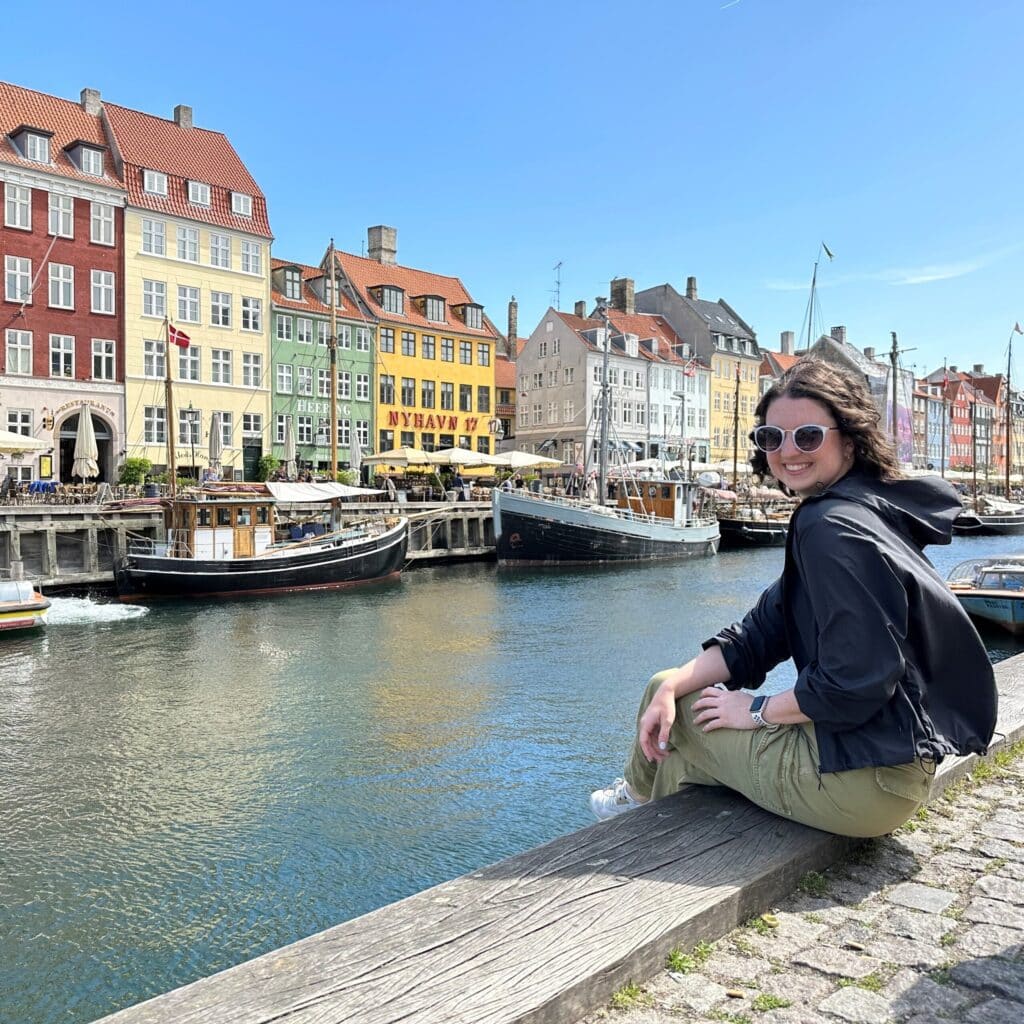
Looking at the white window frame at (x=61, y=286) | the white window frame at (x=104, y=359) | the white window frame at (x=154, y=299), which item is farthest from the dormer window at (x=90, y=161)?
the white window frame at (x=104, y=359)

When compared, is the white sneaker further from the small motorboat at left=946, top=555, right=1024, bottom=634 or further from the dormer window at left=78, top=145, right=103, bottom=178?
the dormer window at left=78, top=145, right=103, bottom=178

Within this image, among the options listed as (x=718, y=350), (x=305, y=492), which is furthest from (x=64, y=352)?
(x=718, y=350)

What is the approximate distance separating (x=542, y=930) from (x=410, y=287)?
5690 centimetres

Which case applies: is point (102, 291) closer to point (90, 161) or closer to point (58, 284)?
point (58, 284)

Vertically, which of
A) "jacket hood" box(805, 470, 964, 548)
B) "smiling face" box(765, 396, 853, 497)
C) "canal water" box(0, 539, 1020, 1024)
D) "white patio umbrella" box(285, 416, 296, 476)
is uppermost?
"white patio umbrella" box(285, 416, 296, 476)

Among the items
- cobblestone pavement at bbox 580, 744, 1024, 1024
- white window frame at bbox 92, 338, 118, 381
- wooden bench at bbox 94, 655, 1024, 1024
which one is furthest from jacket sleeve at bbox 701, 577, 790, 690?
white window frame at bbox 92, 338, 118, 381

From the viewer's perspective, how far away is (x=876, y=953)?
2902 millimetres

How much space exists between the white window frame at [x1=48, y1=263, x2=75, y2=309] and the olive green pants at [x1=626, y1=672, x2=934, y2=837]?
4076 centimetres

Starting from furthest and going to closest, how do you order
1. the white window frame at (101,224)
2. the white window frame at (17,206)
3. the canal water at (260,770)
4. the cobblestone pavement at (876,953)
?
the white window frame at (101,224), the white window frame at (17,206), the canal water at (260,770), the cobblestone pavement at (876,953)

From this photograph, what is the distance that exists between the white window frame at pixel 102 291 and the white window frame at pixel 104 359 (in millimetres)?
1269

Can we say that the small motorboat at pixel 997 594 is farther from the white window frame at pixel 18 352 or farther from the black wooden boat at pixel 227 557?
the white window frame at pixel 18 352

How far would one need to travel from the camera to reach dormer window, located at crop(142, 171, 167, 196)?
41.7 metres

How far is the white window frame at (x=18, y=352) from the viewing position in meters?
37.2

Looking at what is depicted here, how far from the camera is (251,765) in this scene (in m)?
10.9
